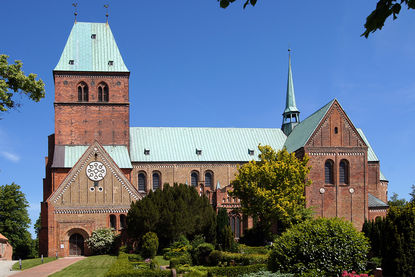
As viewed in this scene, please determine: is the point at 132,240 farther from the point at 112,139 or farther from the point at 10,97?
the point at 10,97

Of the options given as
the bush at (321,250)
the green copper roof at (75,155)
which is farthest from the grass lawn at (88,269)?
the green copper roof at (75,155)

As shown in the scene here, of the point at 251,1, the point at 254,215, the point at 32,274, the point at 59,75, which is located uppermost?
the point at 59,75

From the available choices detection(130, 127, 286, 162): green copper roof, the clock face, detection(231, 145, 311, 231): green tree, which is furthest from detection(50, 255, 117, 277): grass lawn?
detection(130, 127, 286, 162): green copper roof

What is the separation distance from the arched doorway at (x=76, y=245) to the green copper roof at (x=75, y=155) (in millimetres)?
7708

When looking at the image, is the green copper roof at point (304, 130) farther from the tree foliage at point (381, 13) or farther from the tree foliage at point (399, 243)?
the tree foliage at point (381, 13)

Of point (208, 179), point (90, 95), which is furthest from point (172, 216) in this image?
point (90, 95)

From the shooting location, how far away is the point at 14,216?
6316cm

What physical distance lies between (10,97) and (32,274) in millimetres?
16618

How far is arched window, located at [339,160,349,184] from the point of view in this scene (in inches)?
1990

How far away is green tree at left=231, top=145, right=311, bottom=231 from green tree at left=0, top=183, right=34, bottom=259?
116 feet

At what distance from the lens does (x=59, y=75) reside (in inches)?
2042

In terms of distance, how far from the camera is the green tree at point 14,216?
62625mm

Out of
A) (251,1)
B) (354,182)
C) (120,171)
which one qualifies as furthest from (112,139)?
(251,1)

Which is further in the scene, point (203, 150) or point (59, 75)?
point (203, 150)
